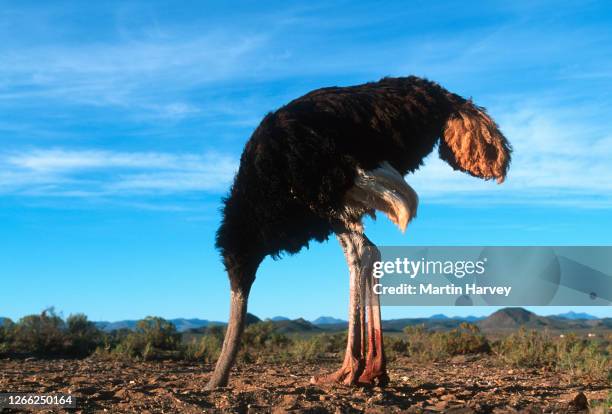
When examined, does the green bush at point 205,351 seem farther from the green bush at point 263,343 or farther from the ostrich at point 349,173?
the ostrich at point 349,173

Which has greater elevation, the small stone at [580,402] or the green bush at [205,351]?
the green bush at [205,351]

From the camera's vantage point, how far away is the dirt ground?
22.0 ft

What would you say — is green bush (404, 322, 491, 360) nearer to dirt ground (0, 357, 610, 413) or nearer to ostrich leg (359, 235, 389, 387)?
dirt ground (0, 357, 610, 413)

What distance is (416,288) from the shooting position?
416 inches

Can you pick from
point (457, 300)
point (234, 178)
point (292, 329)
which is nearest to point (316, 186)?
point (234, 178)

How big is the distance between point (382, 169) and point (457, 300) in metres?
3.95

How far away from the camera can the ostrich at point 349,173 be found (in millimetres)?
7500

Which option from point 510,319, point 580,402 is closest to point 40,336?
point 580,402

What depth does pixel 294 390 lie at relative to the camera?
7484mm

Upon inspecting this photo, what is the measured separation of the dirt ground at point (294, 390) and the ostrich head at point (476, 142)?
7.87 ft

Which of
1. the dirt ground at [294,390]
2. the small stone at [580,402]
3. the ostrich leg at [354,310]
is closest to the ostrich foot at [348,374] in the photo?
the ostrich leg at [354,310]

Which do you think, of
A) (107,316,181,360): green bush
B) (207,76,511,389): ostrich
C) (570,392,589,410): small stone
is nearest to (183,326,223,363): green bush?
(107,316,181,360): green bush

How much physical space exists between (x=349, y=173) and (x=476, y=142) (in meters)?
1.72

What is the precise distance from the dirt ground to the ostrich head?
2399 millimetres
